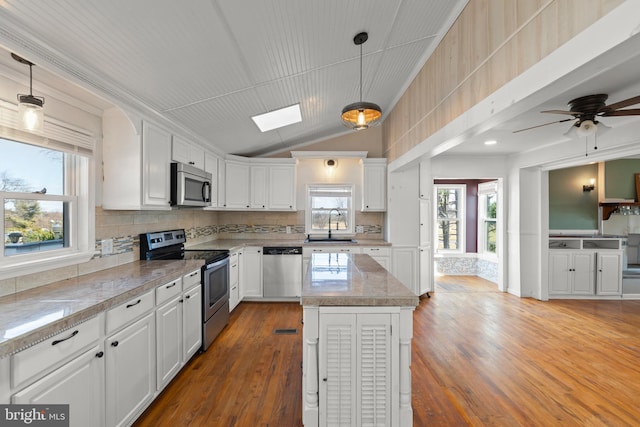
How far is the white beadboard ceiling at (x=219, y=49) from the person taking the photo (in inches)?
58.6

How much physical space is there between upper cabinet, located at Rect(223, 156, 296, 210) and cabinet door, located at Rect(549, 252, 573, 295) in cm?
444

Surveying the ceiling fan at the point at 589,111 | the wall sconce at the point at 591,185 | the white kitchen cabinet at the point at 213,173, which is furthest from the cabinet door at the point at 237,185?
the wall sconce at the point at 591,185

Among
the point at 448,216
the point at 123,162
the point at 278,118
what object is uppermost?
the point at 278,118

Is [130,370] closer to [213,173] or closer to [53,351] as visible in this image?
[53,351]

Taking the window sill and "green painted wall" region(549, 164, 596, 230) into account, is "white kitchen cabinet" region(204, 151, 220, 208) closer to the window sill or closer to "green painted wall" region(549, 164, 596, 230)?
the window sill

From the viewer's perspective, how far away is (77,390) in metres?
1.37

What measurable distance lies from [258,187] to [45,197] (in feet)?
9.59

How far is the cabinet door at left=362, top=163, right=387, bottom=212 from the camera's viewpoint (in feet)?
15.8

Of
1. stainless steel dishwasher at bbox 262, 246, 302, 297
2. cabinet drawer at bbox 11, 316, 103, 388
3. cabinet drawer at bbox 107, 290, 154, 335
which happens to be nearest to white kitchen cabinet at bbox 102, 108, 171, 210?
cabinet drawer at bbox 107, 290, 154, 335


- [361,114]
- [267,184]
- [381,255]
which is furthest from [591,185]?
[267,184]

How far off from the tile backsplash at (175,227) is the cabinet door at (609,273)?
11.7 feet

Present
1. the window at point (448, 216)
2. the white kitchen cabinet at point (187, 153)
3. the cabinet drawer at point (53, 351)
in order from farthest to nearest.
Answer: the window at point (448, 216)
the white kitchen cabinet at point (187, 153)
the cabinet drawer at point (53, 351)

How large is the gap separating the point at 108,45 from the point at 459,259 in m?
6.68

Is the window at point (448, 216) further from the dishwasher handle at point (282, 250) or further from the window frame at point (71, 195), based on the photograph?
the window frame at point (71, 195)
